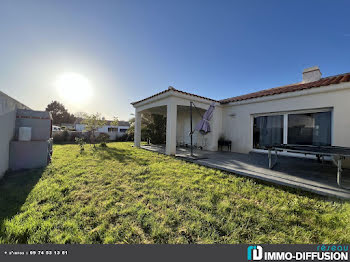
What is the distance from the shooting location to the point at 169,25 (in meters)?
8.59

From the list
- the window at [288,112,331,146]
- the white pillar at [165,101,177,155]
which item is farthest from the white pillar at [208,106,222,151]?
the window at [288,112,331,146]

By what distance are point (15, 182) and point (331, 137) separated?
496 inches

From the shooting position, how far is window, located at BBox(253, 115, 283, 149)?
26.3ft

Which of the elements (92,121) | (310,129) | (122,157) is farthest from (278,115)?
(92,121)

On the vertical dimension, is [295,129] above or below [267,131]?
above

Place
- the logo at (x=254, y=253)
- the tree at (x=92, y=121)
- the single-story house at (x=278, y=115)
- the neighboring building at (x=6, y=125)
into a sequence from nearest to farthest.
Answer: the logo at (x=254, y=253), the neighboring building at (x=6, y=125), the single-story house at (x=278, y=115), the tree at (x=92, y=121)

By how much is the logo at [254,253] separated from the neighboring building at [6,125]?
24.7 feet

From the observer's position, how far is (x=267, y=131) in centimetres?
849

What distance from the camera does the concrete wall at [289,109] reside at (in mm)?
5938

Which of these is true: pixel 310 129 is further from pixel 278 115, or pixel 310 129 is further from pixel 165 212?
pixel 165 212

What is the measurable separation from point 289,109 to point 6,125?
12.7 metres

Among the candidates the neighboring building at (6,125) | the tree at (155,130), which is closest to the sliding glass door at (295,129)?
the tree at (155,130)

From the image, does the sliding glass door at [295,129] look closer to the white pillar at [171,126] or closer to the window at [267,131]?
the window at [267,131]

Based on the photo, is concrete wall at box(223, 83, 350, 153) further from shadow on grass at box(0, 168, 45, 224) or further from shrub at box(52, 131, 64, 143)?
shrub at box(52, 131, 64, 143)
